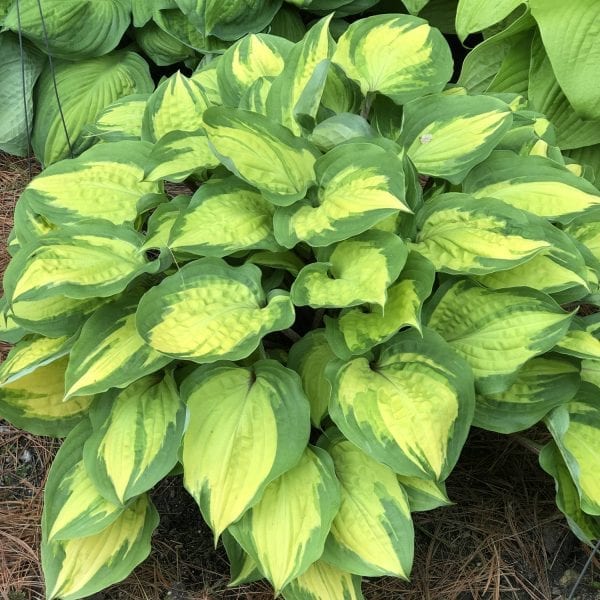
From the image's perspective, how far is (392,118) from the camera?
5.50 ft

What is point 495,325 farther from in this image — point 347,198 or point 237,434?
point 237,434

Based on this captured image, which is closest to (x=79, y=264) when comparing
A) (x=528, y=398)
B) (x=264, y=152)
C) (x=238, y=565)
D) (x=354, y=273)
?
(x=264, y=152)

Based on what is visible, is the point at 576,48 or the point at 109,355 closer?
the point at 109,355

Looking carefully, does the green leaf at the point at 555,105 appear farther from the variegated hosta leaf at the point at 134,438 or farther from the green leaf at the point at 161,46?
the variegated hosta leaf at the point at 134,438

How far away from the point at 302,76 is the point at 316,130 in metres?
0.15

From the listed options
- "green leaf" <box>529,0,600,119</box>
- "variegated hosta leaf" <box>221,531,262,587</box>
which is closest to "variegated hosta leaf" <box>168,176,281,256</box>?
"variegated hosta leaf" <box>221,531,262,587</box>

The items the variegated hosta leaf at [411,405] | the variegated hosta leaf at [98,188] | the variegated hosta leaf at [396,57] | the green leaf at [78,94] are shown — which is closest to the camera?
the variegated hosta leaf at [411,405]

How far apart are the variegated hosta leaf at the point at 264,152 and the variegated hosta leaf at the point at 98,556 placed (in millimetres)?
665

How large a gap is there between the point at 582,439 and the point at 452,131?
0.68 m

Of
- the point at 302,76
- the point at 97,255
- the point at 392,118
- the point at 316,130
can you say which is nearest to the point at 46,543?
the point at 97,255

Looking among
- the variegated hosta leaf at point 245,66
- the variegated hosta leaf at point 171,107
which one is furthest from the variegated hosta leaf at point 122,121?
the variegated hosta leaf at point 245,66

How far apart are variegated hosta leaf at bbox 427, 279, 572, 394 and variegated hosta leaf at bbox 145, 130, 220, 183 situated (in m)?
0.55

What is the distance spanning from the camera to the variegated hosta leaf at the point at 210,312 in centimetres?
120

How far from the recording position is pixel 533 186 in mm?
1478
